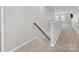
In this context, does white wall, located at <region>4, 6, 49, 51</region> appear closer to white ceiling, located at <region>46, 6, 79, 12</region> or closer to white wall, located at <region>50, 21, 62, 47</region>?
white wall, located at <region>50, 21, 62, 47</region>

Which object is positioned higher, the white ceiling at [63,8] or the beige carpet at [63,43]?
the white ceiling at [63,8]

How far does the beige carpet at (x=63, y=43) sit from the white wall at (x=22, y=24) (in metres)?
0.23

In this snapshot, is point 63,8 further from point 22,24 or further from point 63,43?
point 22,24

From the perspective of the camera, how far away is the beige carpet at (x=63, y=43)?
3121mm

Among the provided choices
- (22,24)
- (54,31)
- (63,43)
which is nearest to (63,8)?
(54,31)

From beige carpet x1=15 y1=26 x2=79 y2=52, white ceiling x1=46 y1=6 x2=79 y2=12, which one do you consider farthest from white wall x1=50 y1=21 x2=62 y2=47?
white ceiling x1=46 y1=6 x2=79 y2=12

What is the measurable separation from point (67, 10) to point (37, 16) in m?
1.12

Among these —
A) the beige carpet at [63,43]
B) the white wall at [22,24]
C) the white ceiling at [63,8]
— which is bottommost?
the beige carpet at [63,43]

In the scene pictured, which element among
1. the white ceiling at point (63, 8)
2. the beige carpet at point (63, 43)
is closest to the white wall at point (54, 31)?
the beige carpet at point (63, 43)

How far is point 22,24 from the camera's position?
300 centimetres

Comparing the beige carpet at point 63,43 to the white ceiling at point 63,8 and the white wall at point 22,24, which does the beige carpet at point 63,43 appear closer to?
the white wall at point 22,24
